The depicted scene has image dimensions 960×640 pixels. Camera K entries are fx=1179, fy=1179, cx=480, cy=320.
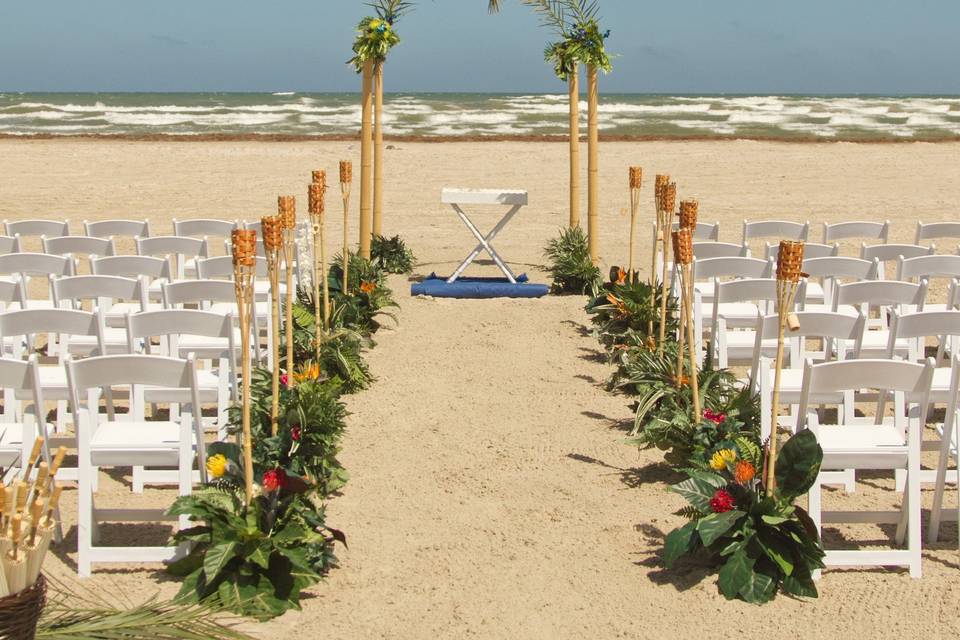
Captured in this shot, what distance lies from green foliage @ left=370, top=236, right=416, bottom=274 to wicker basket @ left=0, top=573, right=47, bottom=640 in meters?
9.90

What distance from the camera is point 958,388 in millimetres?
5277

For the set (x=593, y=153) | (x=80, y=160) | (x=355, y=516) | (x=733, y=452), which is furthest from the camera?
(x=80, y=160)

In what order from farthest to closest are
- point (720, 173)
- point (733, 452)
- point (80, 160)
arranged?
point (80, 160), point (720, 173), point (733, 452)

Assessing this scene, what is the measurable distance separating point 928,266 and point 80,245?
6455 millimetres

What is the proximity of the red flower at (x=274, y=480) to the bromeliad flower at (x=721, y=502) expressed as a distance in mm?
1790

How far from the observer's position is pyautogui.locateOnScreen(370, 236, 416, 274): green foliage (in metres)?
12.6

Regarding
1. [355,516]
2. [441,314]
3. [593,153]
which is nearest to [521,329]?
[441,314]

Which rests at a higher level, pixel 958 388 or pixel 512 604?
pixel 958 388

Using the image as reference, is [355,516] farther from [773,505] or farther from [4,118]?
[4,118]

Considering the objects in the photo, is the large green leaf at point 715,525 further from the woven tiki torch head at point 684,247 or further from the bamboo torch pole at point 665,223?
the bamboo torch pole at point 665,223

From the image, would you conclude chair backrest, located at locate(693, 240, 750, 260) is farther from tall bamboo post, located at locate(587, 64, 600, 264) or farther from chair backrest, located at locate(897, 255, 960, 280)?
tall bamboo post, located at locate(587, 64, 600, 264)

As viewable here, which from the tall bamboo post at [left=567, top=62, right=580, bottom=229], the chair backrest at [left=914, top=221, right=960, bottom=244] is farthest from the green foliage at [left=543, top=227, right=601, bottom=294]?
the chair backrest at [left=914, top=221, right=960, bottom=244]

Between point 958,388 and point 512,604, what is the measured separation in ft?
7.32

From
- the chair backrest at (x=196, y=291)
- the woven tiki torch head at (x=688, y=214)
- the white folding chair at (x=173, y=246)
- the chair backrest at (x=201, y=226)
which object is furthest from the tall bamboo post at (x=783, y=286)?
the chair backrest at (x=201, y=226)
